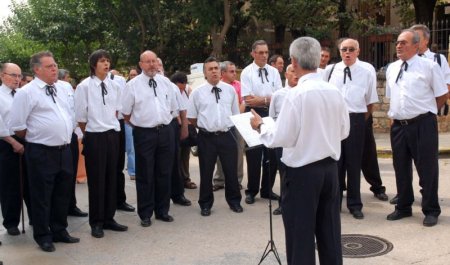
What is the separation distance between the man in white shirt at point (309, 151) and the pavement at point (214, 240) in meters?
1.23

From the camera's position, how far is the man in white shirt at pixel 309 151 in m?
3.94

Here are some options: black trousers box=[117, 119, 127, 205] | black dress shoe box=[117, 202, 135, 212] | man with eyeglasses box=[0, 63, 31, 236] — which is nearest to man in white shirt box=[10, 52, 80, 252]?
man with eyeglasses box=[0, 63, 31, 236]

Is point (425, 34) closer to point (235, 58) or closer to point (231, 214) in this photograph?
point (231, 214)

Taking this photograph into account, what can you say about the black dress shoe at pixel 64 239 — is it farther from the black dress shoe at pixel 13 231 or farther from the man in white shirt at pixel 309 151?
the man in white shirt at pixel 309 151

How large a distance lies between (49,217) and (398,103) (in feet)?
13.2

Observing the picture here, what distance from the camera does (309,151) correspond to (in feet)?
13.1

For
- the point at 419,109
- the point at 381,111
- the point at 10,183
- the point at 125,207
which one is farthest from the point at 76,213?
the point at 381,111

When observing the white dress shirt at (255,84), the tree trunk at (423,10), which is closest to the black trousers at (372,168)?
the white dress shirt at (255,84)

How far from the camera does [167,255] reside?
5.62m

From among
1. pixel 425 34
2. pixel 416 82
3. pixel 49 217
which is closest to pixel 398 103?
pixel 416 82

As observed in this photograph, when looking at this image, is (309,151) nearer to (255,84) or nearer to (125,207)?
(255,84)

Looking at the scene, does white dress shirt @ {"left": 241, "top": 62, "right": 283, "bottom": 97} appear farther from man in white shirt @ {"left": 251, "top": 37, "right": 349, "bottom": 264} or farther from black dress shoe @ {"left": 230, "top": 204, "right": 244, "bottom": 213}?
man in white shirt @ {"left": 251, "top": 37, "right": 349, "bottom": 264}

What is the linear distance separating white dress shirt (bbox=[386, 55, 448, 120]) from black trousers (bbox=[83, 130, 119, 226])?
3.26 meters

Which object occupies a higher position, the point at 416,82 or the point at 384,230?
the point at 416,82
